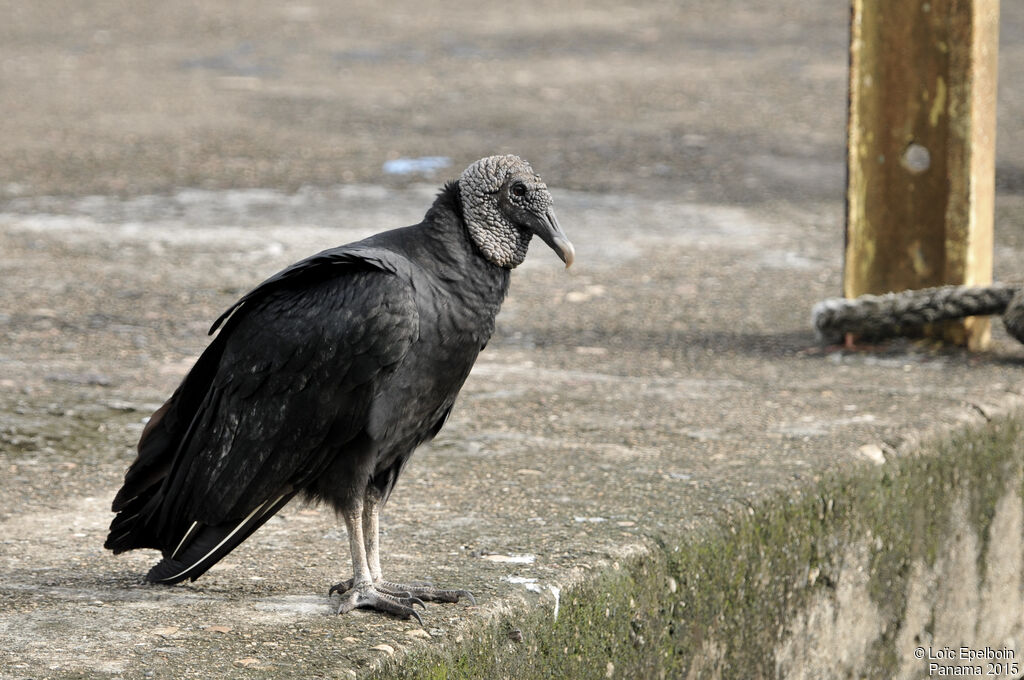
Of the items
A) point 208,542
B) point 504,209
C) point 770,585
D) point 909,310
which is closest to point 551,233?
point 504,209

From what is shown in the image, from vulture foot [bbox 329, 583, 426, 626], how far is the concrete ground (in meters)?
0.03

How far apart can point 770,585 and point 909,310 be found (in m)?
1.74

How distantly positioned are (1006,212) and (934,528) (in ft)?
10.6

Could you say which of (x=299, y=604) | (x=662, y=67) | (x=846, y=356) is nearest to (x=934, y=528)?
(x=846, y=356)

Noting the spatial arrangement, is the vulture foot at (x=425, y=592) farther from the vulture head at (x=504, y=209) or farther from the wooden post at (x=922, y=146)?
the wooden post at (x=922, y=146)

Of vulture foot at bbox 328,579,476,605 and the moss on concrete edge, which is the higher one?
vulture foot at bbox 328,579,476,605

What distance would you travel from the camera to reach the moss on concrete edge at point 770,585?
116 inches

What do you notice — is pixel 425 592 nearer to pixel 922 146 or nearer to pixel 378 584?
pixel 378 584

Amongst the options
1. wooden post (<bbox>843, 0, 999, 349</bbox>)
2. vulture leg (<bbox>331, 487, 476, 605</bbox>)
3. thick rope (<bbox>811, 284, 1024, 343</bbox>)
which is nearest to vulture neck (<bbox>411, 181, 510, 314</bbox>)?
vulture leg (<bbox>331, 487, 476, 605</bbox>)

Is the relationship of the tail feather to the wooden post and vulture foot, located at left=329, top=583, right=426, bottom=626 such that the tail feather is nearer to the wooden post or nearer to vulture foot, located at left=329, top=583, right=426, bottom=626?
vulture foot, located at left=329, top=583, right=426, bottom=626

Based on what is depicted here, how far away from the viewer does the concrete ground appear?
3027 mm

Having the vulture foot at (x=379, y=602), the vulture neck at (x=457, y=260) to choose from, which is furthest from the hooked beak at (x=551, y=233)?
the vulture foot at (x=379, y=602)

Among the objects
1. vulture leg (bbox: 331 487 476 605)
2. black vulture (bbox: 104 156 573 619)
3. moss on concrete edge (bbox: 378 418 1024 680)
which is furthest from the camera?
moss on concrete edge (bbox: 378 418 1024 680)

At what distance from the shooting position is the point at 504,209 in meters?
2.83
